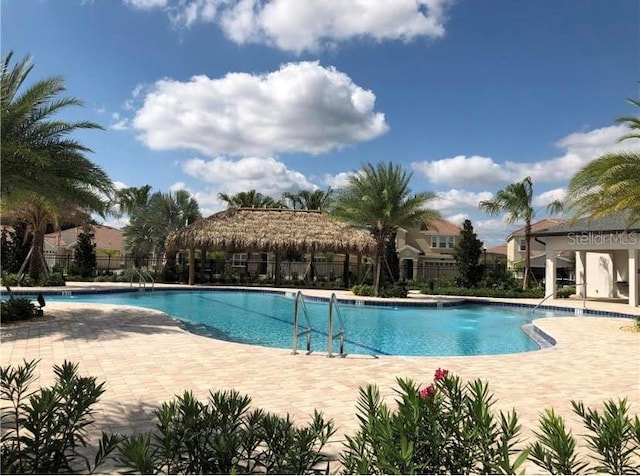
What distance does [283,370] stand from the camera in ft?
23.4

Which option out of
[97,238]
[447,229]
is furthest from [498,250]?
[97,238]

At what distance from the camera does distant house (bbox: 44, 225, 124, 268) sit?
131 feet

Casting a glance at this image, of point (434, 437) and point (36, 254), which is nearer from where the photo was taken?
point (434, 437)

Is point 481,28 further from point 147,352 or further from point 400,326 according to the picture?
point 147,352

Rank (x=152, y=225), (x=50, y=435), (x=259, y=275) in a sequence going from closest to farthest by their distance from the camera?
(x=50, y=435), (x=259, y=275), (x=152, y=225)

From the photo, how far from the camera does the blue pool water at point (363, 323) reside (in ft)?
38.7

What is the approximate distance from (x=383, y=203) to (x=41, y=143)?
14834 mm

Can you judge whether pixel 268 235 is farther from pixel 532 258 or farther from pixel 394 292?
pixel 532 258

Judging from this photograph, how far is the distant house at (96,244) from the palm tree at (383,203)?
22.0 meters

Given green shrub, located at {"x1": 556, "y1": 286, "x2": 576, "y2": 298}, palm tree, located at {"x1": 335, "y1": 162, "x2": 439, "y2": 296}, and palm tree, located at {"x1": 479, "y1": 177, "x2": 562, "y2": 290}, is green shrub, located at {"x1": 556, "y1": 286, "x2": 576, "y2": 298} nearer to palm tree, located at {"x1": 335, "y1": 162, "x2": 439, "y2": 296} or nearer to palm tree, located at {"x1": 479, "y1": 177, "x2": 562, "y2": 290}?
palm tree, located at {"x1": 479, "y1": 177, "x2": 562, "y2": 290}

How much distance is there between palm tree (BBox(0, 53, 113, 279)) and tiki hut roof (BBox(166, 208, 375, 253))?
602 inches

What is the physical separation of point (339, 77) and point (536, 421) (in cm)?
1177

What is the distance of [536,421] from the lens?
16.3ft

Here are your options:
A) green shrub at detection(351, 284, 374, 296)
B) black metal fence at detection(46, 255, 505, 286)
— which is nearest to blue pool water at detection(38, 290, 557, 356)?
green shrub at detection(351, 284, 374, 296)
